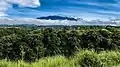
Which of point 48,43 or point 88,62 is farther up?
point 88,62

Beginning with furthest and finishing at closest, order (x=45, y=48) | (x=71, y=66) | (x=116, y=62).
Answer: (x=45, y=48)
(x=116, y=62)
(x=71, y=66)

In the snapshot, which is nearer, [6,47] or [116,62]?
[116,62]

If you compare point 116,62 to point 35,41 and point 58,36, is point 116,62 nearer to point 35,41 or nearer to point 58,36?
point 35,41

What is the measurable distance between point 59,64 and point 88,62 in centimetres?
87

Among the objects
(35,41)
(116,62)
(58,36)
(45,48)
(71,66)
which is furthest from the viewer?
(58,36)

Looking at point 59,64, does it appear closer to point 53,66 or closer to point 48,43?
point 53,66

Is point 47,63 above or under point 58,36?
above

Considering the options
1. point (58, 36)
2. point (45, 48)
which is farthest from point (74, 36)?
point (45, 48)

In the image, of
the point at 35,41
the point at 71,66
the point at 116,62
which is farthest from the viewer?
the point at 35,41

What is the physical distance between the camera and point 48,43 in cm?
4991

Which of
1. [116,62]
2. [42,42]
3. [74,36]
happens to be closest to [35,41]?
[42,42]

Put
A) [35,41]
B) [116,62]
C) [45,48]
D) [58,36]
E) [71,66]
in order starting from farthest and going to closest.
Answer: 1. [58,36]
2. [35,41]
3. [45,48]
4. [116,62]
5. [71,66]

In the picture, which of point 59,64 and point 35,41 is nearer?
point 59,64

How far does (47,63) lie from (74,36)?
45983 millimetres
